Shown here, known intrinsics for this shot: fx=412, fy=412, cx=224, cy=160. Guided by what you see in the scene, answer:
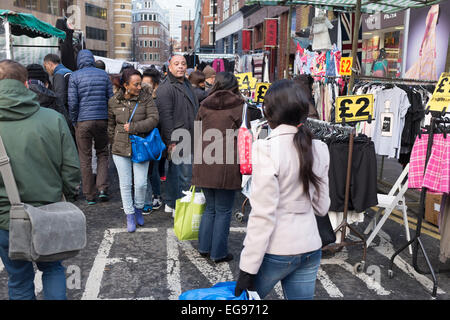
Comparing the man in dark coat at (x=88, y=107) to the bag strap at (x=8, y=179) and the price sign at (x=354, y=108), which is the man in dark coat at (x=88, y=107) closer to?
the price sign at (x=354, y=108)

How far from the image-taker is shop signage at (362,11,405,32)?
488 inches

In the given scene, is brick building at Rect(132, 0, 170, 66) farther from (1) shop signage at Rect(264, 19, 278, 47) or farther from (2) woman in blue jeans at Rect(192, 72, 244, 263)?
(2) woman in blue jeans at Rect(192, 72, 244, 263)

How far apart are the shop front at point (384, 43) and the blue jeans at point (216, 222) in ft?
27.8

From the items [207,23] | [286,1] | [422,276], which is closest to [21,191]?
[422,276]

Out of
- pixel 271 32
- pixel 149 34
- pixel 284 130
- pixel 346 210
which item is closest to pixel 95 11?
pixel 149 34

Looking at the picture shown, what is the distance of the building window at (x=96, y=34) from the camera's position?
251 feet

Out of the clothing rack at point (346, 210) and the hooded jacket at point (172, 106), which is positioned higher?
the hooded jacket at point (172, 106)

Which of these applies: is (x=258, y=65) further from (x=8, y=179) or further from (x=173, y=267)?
(x=8, y=179)

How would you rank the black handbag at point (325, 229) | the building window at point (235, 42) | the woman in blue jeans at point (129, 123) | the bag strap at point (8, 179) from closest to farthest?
the bag strap at point (8, 179), the black handbag at point (325, 229), the woman in blue jeans at point (129, 123), the building window at point (235, 42)

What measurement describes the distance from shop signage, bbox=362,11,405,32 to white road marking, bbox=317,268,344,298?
10351 millimetres

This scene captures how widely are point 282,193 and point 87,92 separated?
5014 millimetres

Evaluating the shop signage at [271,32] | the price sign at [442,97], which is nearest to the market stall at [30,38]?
the price sign at [442,97]
